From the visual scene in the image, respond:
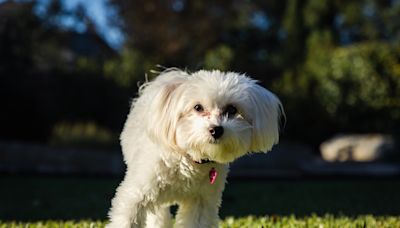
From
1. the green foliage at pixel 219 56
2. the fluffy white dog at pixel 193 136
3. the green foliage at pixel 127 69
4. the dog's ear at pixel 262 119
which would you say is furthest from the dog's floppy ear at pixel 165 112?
the green foliage at pixel 219 56

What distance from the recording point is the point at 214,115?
3.65m

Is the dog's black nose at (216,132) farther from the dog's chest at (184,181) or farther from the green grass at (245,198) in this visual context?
the green grass at (245,198)

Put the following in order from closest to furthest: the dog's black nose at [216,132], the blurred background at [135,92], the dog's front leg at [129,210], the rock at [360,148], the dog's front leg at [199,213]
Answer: the dog's black nose at [216,132] → the dog's front leg at [129,210] → the dog's front leg at [199,213] → the blurred background at [135,92] → the rock at [360,148]

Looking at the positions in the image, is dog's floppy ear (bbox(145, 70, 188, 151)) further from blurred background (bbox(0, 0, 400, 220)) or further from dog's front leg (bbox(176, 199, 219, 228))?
→ blurred background (bbox(0, 0, 400, 220))

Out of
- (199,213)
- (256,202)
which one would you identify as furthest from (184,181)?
(256,202)

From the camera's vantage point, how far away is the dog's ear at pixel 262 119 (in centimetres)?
373

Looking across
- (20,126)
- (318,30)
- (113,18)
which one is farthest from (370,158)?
(318,30)

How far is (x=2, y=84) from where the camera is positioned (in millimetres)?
14039

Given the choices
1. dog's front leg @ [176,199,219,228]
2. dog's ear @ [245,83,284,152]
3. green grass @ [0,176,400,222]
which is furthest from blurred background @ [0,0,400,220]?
dog's ear @ [245,83,284,152]

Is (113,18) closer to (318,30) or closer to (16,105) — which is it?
(16,105)

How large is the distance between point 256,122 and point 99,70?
1376 centimetres

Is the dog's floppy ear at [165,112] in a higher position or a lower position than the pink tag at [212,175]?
higher

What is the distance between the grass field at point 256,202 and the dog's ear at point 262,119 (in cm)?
139

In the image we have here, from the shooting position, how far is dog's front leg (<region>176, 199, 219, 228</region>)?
3.99m
